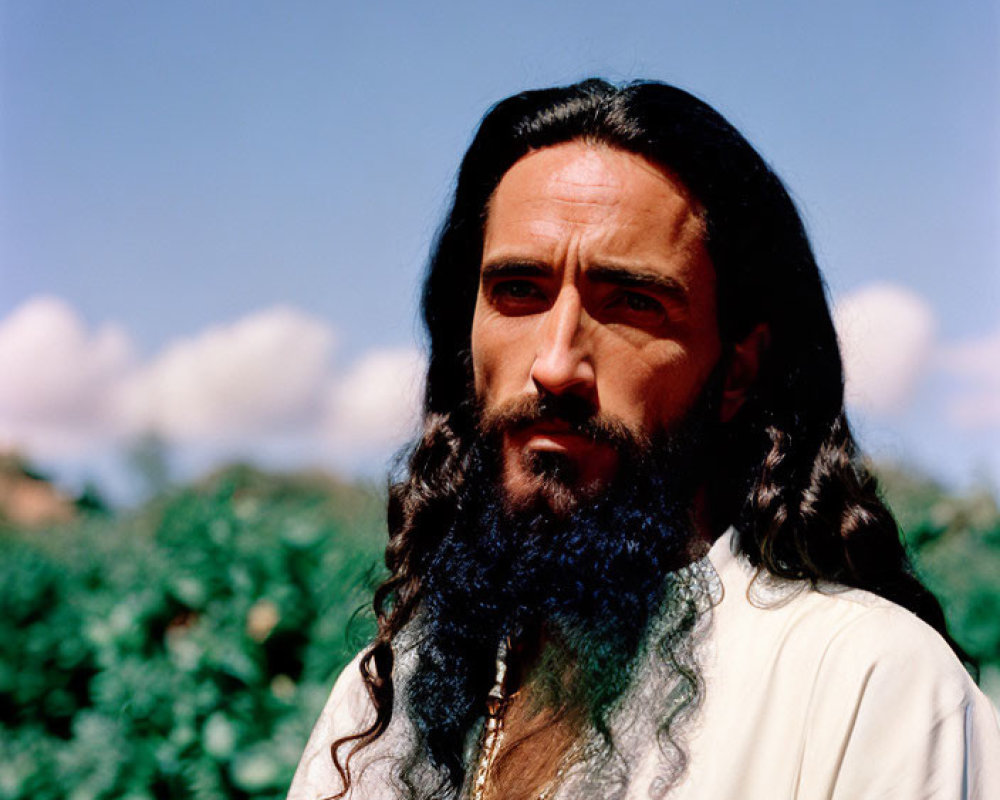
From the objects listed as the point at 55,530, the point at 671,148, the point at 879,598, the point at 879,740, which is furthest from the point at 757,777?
the point at 55,530

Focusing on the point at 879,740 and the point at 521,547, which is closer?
the point at 879,740

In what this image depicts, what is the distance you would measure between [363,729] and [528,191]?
131cm

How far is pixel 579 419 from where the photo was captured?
2.40 meters

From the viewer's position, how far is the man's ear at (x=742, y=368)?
263 centimetres

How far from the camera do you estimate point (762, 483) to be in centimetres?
250

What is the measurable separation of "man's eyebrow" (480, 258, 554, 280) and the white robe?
79 cm

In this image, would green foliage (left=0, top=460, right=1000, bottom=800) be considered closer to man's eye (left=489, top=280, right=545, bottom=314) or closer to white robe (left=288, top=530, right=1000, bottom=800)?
man's eye (left=489, top=280, right=545, bottom=314)

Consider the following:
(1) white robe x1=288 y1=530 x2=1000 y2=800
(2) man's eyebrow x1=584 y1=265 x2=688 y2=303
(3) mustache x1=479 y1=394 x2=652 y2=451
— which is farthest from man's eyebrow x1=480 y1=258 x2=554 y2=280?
(1) white robe x1=288 y1=530 x2=1000 y2=800

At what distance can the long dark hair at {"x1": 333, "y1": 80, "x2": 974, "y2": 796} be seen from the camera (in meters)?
2.42

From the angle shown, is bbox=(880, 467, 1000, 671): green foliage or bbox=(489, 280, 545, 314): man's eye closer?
bbox=(489, 280, 545, 314): man's eye

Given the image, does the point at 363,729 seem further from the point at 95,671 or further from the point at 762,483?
the point at 95,671

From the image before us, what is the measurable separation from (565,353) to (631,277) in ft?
0.73

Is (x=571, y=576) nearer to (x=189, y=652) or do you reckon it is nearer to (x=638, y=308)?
(x=638, y=308)

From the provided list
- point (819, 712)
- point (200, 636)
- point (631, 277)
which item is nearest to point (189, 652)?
point (200, 636)
